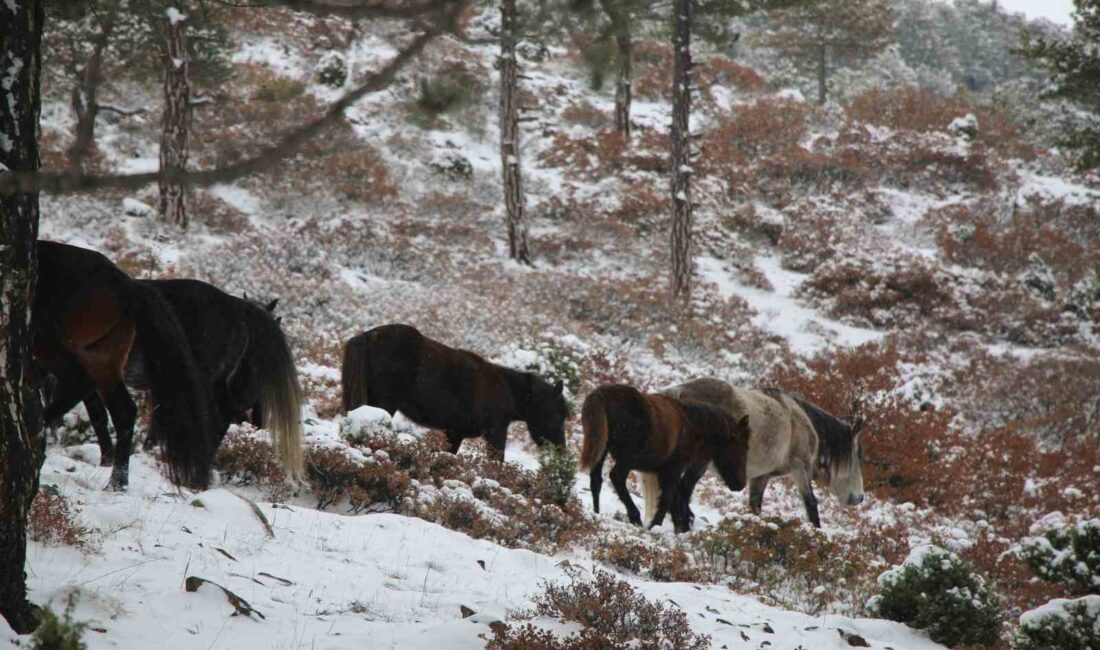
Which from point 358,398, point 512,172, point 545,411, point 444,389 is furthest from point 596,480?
point 512,172

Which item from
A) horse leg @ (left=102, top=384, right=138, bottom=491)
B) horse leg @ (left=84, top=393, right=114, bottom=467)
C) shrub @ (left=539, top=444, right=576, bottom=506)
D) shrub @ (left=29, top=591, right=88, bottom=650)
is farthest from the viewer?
shrub @ (left=539, top=444, right=576, bottom=506)

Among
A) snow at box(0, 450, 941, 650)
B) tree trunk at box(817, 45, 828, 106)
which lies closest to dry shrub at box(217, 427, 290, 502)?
snow at box(0, 450, 941, 650)

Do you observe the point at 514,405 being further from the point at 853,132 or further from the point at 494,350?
the point at 853,132

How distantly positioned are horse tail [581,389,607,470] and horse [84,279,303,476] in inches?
122

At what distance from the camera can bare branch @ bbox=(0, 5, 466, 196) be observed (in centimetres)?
201

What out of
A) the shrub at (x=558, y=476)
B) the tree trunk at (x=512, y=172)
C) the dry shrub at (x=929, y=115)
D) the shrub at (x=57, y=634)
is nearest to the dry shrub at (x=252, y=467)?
the shrub at (x=558, y=476)

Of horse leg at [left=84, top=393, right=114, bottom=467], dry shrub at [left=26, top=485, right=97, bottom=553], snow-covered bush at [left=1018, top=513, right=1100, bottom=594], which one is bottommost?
snow-covered bush at [left=1018, top=513, right=1100, bottom=594]

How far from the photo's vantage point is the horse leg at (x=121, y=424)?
15.8 feet

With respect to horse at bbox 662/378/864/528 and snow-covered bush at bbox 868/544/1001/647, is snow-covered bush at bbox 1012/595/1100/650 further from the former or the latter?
horse at bbox 662/378/864/528

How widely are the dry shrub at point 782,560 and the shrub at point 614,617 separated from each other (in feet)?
8.24

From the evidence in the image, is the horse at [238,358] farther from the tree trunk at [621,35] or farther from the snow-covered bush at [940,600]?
the snow-covered bush at [940,600]

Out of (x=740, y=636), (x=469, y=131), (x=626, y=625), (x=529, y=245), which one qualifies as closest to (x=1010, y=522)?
(x=740, y=636)

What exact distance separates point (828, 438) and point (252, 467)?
6.72 metres

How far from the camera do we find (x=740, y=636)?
15.8ft
